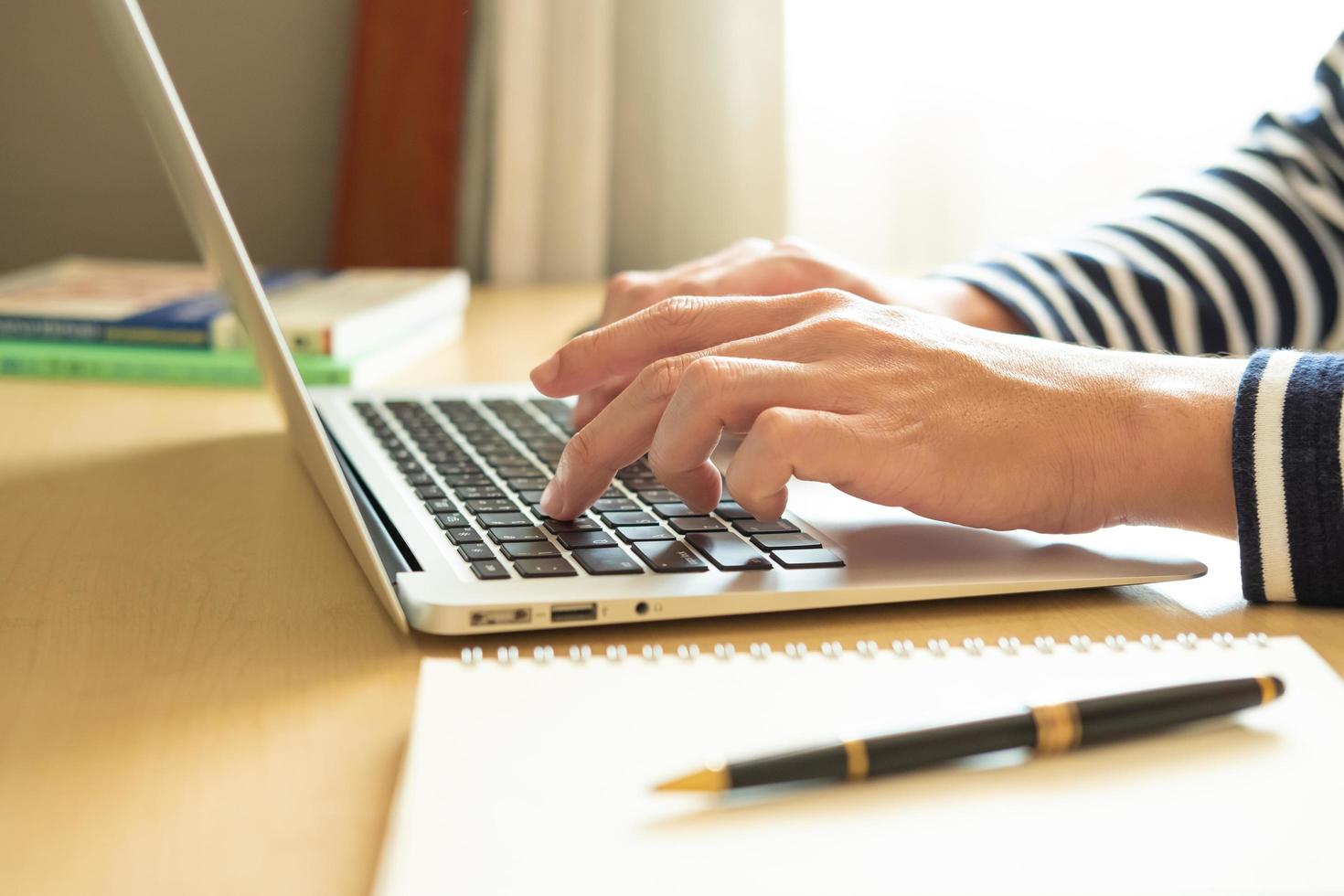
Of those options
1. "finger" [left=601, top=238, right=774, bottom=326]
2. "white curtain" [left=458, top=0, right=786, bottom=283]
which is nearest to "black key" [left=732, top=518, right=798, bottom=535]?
"finger" [left=601, top=238, right=774, bottom=326]

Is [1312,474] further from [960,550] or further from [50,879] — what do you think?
[50,879]

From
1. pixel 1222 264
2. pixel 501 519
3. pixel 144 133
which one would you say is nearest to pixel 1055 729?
pixel 501 519

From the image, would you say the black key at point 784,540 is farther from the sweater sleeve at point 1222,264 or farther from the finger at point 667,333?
the sweater sleeve at point 1222,264

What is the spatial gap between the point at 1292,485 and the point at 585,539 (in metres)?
0.28

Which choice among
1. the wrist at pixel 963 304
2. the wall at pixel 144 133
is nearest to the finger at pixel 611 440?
the wrist at pixel 963 304

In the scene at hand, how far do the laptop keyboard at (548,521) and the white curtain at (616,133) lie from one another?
31.9 inches

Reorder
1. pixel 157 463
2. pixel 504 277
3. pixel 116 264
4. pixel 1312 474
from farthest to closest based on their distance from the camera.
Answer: pixel 504 277 < pixel 116 264 < pixel 157 463 < pixel 1312 474

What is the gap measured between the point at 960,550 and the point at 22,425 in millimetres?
609

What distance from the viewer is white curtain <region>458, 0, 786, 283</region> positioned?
148 centimetres

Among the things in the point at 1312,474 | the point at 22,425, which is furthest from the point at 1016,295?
the point at 22,425

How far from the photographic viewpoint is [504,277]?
153 centimetres

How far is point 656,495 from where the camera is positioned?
0.60m

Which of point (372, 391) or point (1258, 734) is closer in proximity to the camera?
point (1258, 734)

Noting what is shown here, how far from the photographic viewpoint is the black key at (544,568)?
47 cm
